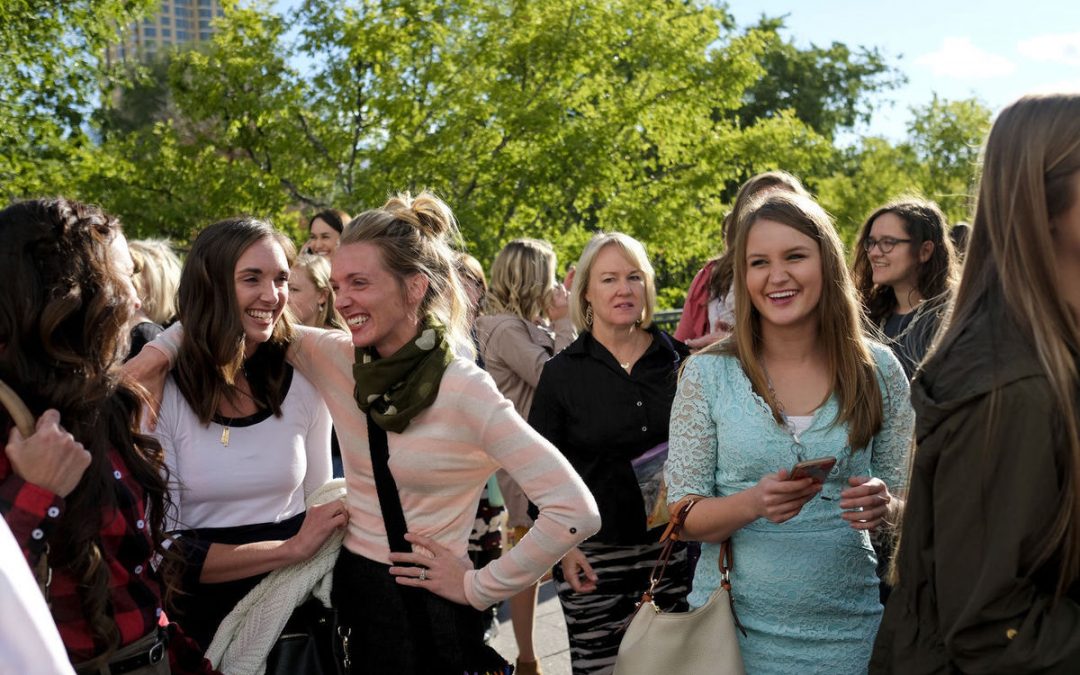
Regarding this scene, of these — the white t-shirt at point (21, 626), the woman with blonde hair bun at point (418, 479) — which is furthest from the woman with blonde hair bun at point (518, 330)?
the white t-shirt at point (21, 626)

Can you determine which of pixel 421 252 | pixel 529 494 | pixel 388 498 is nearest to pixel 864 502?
pixel 529 494

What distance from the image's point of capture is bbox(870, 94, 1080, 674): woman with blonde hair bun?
5.40ft

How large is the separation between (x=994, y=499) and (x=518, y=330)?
430 centimetres

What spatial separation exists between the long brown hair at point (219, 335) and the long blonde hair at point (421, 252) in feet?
1.51

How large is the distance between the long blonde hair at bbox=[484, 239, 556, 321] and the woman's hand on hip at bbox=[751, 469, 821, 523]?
357cm

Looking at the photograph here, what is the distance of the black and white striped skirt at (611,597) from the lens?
13.7 feet

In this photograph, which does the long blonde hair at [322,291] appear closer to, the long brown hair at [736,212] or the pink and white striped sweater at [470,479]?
the long brown hair at [736,212]

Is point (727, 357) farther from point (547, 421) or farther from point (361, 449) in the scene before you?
point (547, 421)

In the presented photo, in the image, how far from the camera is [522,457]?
2832 millimetres

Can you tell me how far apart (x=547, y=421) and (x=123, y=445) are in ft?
7.32

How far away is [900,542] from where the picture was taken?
1.93 metres

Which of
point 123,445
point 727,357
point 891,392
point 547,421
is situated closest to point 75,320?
point 123,445

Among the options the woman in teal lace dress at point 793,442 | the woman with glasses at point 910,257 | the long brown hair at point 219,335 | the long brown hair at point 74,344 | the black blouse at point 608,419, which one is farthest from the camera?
the woman with glasses at point 910,257

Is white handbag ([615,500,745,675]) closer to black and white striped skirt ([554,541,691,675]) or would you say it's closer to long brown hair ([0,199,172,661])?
long brown hair ([0,199,172,661])
